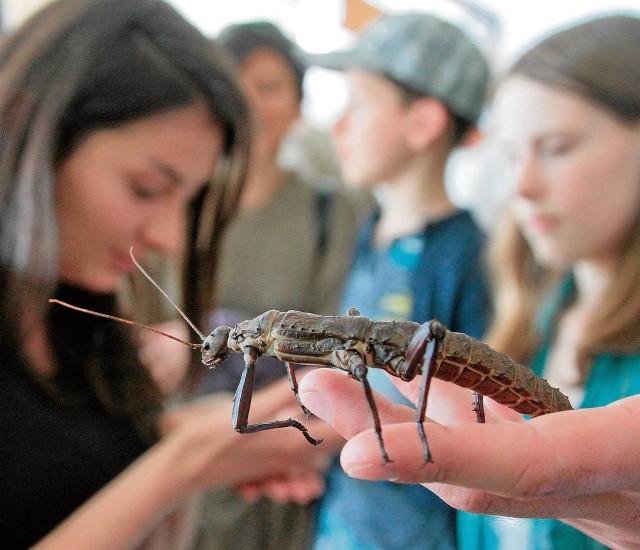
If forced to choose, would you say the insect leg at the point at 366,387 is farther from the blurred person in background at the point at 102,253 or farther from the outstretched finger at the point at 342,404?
the blurred person in background at the point at 102,253

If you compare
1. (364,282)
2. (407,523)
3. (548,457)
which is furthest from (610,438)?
(364,282)

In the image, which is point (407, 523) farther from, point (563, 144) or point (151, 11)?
point (151, 11)

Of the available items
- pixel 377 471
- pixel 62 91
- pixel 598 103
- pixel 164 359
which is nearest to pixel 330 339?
pixel 377 471

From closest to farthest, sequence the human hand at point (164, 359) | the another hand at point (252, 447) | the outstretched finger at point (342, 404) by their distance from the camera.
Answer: the outstretched finger at point (342, 404) < the another hand at point (252, 447) < the human hand at point (164, 359)

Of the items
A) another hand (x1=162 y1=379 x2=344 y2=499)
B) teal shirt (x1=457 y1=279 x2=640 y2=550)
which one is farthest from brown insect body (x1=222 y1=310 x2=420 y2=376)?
another hand (x1=162 y1=379 x2=344 y2=499)

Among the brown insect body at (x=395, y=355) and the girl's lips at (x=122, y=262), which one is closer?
the brown insect body at (x=395, y=355)

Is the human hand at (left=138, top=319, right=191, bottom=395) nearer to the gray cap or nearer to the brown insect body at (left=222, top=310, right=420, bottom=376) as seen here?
the brown insect body at (left=222, top=310, right=420, bottom=376)

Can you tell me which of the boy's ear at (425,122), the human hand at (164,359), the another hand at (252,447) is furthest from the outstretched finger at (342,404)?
the boy's ear at (425,122)
